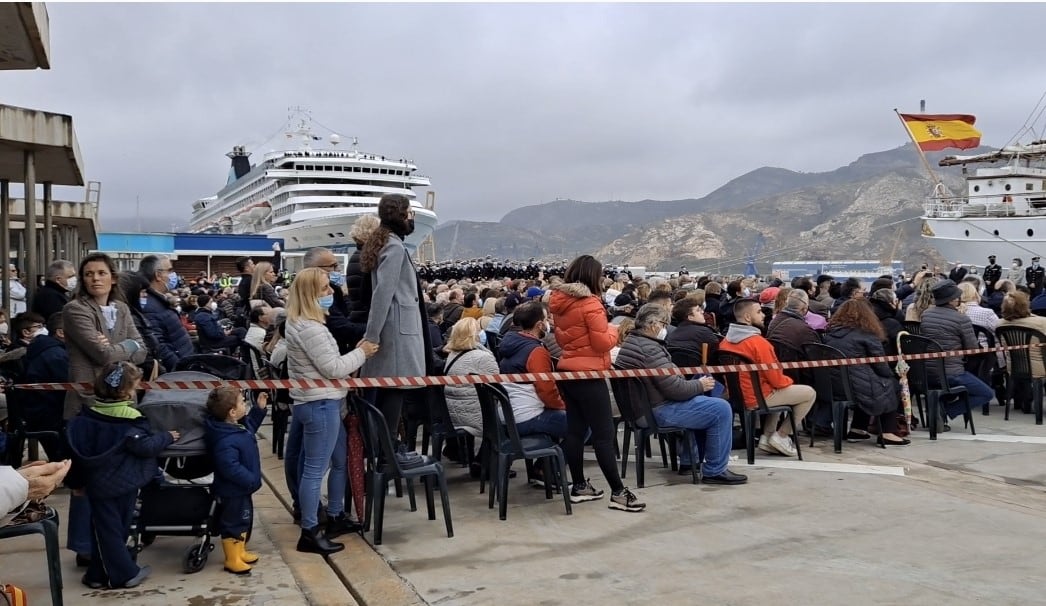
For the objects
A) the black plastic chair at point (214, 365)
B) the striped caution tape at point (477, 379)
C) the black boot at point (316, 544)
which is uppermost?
the black plastic chair at point (214, 365)

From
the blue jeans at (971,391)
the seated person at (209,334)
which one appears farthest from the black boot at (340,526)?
the blue jeans at (971,391)

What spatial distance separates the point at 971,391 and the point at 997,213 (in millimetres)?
36048

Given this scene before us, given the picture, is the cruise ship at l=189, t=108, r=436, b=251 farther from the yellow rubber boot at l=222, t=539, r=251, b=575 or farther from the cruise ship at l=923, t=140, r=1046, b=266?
the yellow rubber boot at l=222, t=539, r=251, b=575

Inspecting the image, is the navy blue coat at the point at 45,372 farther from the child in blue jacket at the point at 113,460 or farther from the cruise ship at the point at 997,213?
the cruise ship at the point at 997,213

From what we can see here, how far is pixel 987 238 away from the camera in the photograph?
38969 mm

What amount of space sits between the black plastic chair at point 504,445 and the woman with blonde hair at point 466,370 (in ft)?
0.46

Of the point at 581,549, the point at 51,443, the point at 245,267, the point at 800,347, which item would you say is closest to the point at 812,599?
the point at 581,549

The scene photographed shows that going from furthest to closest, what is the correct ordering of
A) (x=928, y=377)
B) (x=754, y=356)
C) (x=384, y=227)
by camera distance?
(x=928, y=377) → (x=754, y=356) → (x=384, y=227)

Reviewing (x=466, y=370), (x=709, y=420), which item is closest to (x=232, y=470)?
(x=466, y=370)

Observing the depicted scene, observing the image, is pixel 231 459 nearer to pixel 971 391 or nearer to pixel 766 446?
pixel 766 446

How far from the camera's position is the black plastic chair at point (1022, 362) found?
853cm

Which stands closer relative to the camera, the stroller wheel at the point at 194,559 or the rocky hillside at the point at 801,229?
the stroller wheel at the point at 194,559

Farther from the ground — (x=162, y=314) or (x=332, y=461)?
(x=162, y=314)

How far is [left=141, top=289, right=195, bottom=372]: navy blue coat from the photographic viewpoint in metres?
6.32
